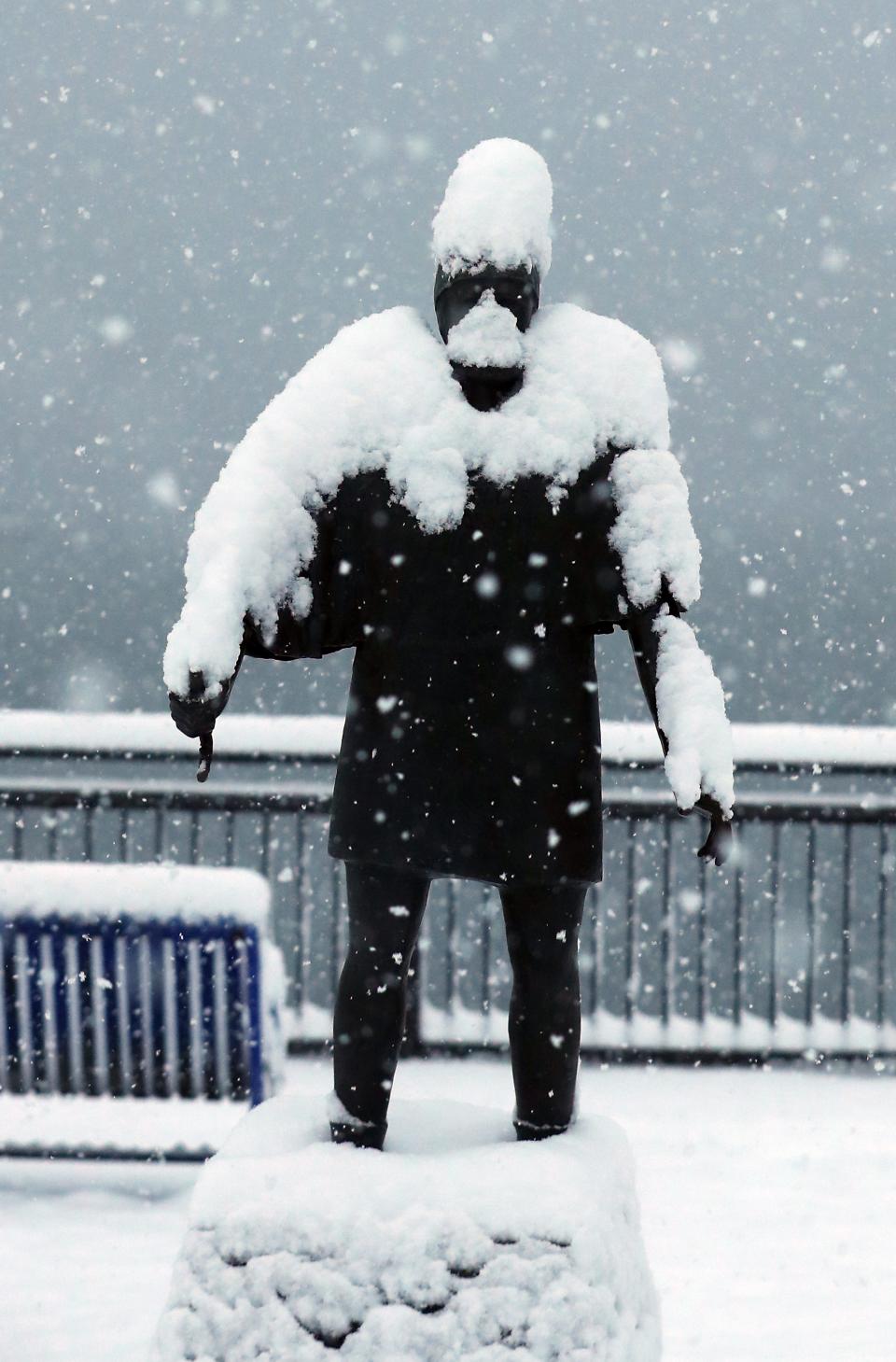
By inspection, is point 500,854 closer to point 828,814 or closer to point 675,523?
point 675,523

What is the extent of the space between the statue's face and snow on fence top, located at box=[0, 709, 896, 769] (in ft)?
11.1

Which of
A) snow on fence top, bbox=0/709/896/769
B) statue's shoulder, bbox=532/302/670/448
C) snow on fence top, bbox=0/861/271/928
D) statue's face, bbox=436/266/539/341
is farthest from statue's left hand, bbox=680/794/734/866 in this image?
snow on fence top, bbox=0/709/896/769

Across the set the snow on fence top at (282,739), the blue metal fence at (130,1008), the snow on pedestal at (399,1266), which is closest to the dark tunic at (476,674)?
the snow on pedestal at (399,1266)

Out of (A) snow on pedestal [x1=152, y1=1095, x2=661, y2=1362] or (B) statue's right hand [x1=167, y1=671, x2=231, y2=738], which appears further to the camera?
(B) statue's right hand [x1=167, y1=671, x2=231, y2=738]

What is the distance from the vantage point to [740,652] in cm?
8294

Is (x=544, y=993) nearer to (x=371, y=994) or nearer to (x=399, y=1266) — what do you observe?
(x=371, y=994)

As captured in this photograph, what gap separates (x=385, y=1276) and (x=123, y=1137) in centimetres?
232

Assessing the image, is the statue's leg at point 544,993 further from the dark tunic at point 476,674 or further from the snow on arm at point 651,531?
the snow on arm at point 651,531

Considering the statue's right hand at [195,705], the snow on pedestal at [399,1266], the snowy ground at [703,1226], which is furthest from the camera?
the snowy ground at [703,1226]

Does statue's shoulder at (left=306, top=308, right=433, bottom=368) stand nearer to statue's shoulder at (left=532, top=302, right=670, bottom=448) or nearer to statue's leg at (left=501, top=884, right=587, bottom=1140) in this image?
statue's shoulder at (left=532, top=302, right=670, bottom=448)

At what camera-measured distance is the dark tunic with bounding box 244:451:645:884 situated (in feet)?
8.02

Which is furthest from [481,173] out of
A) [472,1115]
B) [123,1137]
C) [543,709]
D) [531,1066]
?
[123,1137]

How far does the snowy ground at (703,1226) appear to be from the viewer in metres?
3.39

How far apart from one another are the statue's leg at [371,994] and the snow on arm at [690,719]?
54 centimetres
